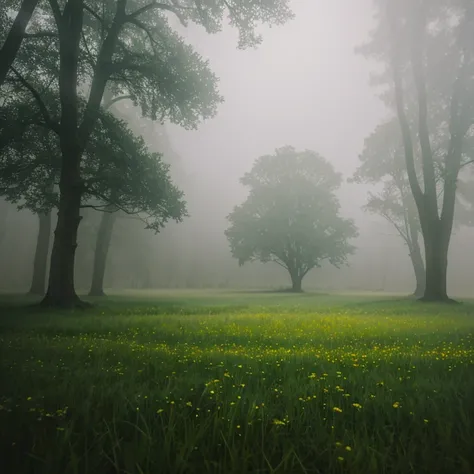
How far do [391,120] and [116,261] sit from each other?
4058cm

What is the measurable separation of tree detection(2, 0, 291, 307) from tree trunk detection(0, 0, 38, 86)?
1.51 m

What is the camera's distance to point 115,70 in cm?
1593

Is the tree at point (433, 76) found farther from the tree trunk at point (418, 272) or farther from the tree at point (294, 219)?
the tree at point (294, 219)

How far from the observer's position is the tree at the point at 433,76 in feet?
62.6

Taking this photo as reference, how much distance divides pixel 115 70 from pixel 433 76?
19228 mm

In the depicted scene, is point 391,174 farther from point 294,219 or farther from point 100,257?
point 100,257

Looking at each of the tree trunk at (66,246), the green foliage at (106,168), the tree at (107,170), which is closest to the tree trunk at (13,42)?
the green foliage at (106,168)

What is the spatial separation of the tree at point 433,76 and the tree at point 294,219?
53.7ft

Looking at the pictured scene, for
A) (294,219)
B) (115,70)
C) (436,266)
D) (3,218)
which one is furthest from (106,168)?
(3,218)

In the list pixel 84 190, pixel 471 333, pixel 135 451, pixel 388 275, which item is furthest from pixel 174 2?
pixel 388 275

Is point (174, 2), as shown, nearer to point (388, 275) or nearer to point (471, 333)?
point (471, 333)

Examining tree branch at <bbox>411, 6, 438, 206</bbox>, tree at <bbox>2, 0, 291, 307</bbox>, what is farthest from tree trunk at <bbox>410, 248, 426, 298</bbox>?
tree at <bbox>2, 0, 291, 307</bbox>

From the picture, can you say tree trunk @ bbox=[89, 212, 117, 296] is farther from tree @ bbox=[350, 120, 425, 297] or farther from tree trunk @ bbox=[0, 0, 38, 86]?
tree @ bbox=[350, 120, 425, 297]

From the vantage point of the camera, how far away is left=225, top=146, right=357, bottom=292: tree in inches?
1438
